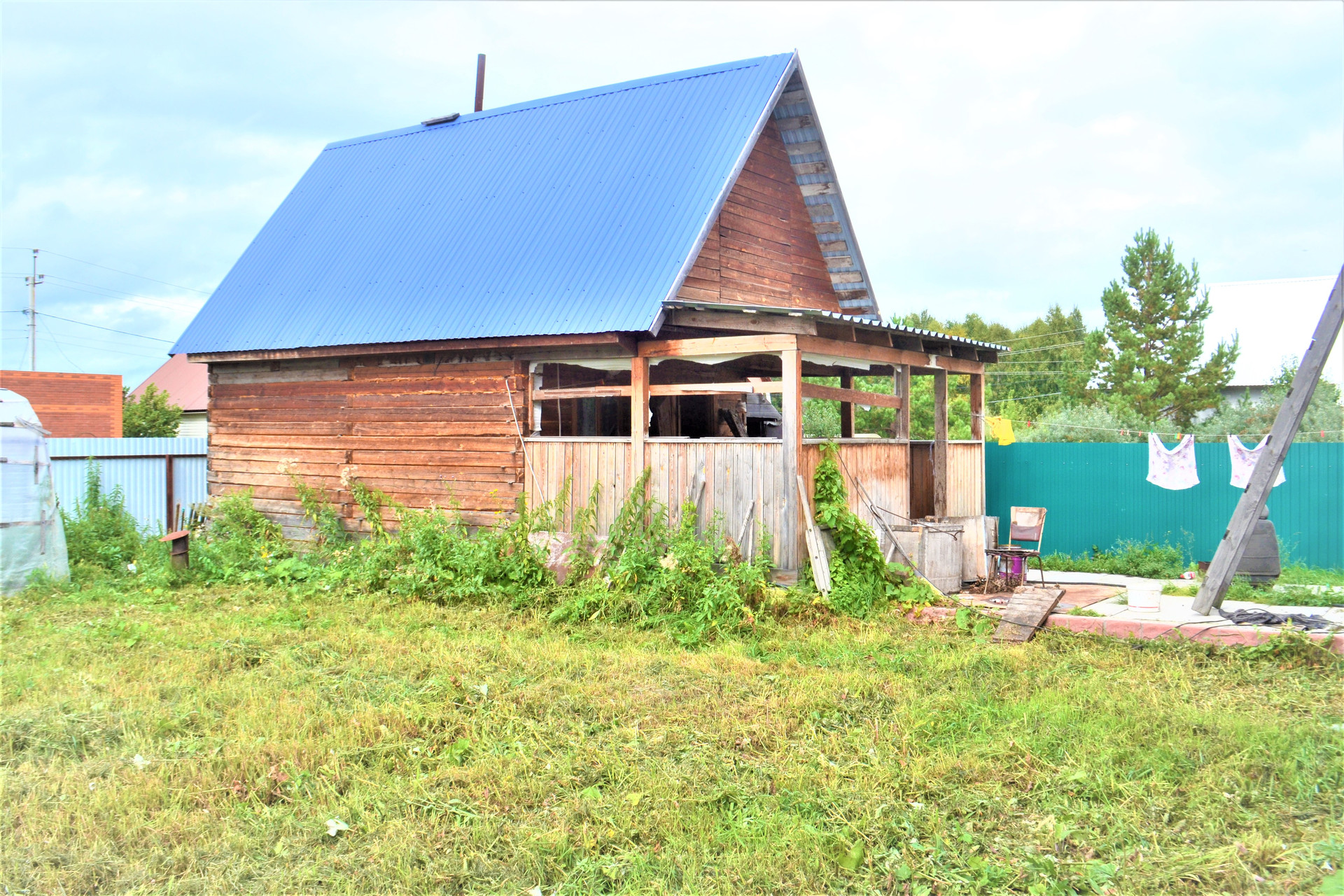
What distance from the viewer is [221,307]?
16469 mm

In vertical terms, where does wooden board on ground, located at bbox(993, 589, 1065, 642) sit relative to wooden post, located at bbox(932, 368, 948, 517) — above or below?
below

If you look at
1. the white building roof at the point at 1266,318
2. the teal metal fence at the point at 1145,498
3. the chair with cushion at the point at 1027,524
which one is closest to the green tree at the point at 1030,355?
the white building roof at the point at 1266,318

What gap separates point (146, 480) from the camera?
20234mm

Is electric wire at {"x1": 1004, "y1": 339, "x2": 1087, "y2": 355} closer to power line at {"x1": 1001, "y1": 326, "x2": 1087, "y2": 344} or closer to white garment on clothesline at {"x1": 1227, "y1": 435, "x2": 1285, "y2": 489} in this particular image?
power line at {"x1": 1001, "y1": 326, "x2": 1087, "y2": 344}

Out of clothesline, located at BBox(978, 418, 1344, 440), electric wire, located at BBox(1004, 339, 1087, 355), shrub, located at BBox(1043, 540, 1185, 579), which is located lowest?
shrub, located at BBox(1043, 540, 1185, 579)

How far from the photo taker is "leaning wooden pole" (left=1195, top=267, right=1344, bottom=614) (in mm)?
8578

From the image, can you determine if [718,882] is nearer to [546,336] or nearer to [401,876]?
[401,876]

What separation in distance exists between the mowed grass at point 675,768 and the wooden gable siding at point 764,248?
6.13 meters

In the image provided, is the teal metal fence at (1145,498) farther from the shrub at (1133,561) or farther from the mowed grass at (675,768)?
the mowed grass at (675,768)

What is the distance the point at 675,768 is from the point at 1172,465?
12.0m

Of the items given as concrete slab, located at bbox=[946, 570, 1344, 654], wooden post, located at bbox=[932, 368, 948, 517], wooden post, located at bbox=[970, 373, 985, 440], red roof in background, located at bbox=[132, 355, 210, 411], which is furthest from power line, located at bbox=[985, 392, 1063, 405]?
concrete slab, located at bbox=[946, 570, 1344, 654]

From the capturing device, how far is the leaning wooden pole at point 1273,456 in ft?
28.1

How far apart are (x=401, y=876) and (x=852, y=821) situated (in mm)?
2356

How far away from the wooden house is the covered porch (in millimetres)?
37
